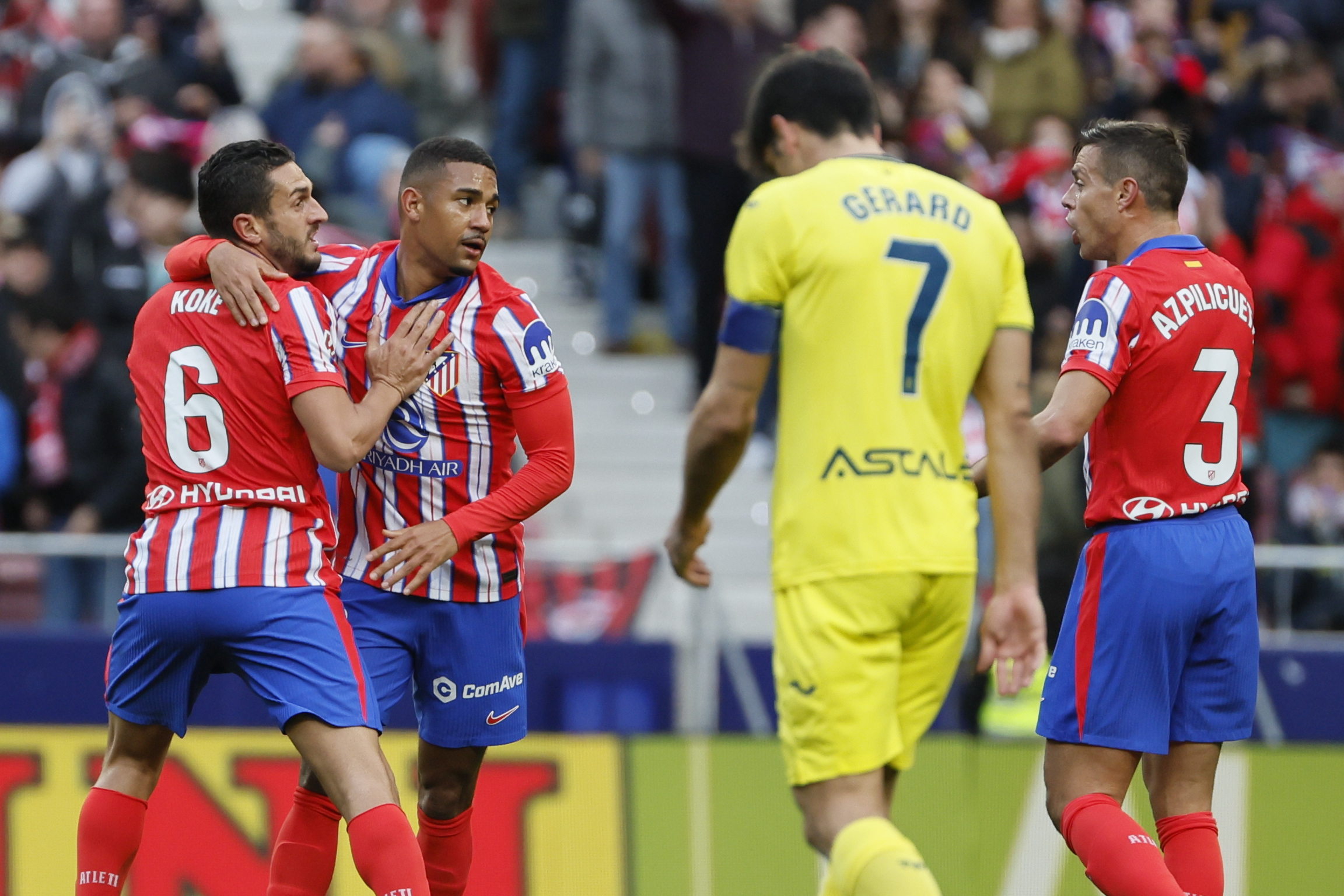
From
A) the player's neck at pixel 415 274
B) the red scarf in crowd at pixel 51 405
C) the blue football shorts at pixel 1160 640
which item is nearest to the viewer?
the blue football shorts at pixel 1160 640

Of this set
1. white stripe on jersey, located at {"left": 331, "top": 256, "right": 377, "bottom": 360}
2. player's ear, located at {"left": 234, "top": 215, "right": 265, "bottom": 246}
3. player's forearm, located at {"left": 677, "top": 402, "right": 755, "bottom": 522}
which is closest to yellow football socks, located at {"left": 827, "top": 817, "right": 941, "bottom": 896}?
player's forearm, located at {"left": 677, "top": 402, "right": 755, "bottom": 522}

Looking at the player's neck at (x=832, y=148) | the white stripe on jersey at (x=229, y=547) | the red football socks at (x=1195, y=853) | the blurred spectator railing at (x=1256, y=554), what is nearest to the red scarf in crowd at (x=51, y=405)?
the blurred spectator railing at (x=1256, y=554)

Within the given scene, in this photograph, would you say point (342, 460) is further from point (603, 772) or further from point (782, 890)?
point (782, 890)

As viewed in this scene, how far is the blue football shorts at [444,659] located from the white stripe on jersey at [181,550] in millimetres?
543

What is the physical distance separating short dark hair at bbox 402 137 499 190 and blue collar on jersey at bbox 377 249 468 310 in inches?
9.6

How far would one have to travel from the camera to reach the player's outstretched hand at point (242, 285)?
479cm

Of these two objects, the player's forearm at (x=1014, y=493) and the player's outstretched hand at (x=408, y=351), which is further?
the player's outstretched hand at (x=408, y=351)

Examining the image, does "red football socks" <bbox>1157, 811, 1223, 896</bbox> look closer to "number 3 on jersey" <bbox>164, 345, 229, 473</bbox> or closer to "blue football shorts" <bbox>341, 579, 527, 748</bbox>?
"blue football shorts" <bbox>341, 579, 527, 748</bbox>

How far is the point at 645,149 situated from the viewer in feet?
35.8

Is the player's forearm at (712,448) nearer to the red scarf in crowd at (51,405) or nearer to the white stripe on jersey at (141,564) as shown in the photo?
the white stripe on jersey at (141,564)

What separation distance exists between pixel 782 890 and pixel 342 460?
3365 mm

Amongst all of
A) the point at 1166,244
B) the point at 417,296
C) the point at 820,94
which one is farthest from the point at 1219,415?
the point at 417,296

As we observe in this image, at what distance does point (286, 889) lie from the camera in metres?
5.18

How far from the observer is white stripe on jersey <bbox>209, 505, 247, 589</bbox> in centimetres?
475
